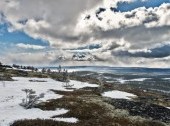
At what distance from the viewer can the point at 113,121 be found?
3891 cm

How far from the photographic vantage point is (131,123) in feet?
131

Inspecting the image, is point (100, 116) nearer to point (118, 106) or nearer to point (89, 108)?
point (89, 108)

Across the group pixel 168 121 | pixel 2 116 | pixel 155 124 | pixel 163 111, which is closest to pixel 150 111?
pixel 163 111

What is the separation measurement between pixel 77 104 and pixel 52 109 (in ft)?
19.5

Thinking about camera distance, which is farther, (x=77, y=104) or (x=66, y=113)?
(x=77, y=104)

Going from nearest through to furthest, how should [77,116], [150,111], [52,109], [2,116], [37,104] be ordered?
[2,116] → [77,116] → [52,109] → [37,104] → [150,111]

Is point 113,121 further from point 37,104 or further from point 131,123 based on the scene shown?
point 37,104

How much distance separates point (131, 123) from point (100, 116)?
4638 mm

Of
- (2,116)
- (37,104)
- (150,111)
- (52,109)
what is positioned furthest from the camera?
(150,111)

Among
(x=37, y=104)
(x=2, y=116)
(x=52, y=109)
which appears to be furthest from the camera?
(x=37, y=104)

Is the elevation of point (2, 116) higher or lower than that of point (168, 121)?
higher

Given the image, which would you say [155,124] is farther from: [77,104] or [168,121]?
[77,104]

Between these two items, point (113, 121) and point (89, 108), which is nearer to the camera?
point (113, 121)

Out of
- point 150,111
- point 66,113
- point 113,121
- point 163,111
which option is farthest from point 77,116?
point 163,111
